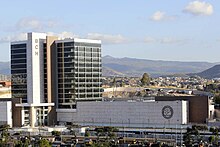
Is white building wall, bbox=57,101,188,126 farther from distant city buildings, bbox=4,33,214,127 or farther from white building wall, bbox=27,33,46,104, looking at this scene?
white building wall, bbox=27,33,46,104

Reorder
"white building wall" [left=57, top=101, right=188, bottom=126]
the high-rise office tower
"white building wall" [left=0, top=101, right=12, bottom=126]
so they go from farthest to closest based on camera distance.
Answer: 1. the high-rise office tower
2. "white building wall" [left=0, top=101, right=12, bottom=126]
3. "white building wall" [left=57, top=101, right=188, bottom=126]

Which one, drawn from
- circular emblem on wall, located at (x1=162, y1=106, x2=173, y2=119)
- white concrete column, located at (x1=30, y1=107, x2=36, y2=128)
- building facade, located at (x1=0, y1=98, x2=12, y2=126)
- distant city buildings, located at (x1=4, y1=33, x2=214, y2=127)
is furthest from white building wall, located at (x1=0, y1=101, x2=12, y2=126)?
circular emblem on wall, located at (x1=162, y1=106, x2=173, y2=119)

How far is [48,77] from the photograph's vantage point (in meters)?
56.0

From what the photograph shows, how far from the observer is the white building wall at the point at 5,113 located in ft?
180

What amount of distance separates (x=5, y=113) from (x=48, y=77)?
552 centimetres

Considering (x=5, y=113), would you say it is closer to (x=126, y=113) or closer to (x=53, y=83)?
(x=53, y=83)

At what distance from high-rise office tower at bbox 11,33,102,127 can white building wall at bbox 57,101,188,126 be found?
1.64m

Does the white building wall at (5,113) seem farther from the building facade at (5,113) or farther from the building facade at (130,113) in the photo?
the building facade at (130,113)

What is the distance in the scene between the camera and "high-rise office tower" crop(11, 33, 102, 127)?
182 ft

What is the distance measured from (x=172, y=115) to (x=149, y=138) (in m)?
5.61

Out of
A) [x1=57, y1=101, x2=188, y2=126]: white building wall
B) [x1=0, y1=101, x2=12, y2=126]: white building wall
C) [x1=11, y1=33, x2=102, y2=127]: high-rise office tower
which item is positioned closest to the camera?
[x1=57, y1=101, x2=188, y2=126]: white building wall

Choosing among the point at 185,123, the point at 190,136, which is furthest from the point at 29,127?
the point at 190,136

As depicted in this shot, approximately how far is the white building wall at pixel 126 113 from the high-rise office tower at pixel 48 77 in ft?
5.37

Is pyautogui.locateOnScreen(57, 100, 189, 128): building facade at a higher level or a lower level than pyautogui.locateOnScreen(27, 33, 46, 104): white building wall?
lower
